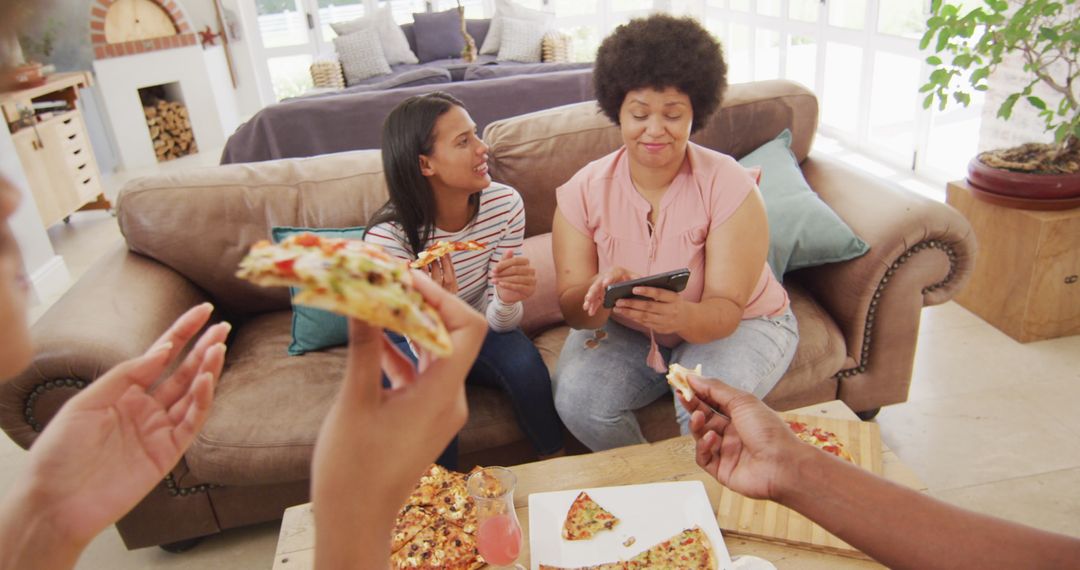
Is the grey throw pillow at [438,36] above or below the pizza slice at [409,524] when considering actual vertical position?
above

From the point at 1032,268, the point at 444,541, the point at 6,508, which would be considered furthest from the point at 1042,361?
the point at 6,508

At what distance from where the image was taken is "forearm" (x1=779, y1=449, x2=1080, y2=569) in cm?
81

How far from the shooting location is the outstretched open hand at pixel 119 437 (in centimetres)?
78

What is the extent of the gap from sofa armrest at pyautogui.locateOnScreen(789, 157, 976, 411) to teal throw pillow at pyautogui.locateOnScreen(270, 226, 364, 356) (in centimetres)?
134

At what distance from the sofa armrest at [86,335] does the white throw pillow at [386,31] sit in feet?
13.7

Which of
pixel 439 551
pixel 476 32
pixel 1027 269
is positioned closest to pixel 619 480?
pixel 439 551

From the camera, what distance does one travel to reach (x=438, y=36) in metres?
5.90

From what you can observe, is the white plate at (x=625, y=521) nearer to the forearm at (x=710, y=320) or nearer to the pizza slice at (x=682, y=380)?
the pizza slice at (x=682, y=380)

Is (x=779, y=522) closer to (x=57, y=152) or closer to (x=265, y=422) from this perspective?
(x=265, y=422)

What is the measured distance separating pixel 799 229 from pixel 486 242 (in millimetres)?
862

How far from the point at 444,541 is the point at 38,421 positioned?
1068 millimetres

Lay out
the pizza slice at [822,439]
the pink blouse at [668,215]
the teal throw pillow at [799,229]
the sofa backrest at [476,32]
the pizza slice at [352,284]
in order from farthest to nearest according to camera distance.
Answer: the sofa backrest at [476,32]
the teal throw pillow at [799,229]
the pink blouse at [668,215]
the pizza slice at [822,439]
the pizza slice at [352,284]

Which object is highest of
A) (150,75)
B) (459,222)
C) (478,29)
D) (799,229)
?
(478,29)

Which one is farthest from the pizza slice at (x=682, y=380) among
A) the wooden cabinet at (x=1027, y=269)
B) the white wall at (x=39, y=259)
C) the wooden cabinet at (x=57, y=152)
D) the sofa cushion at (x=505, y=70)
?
the wooden cabinet at (x=57, y=152)
